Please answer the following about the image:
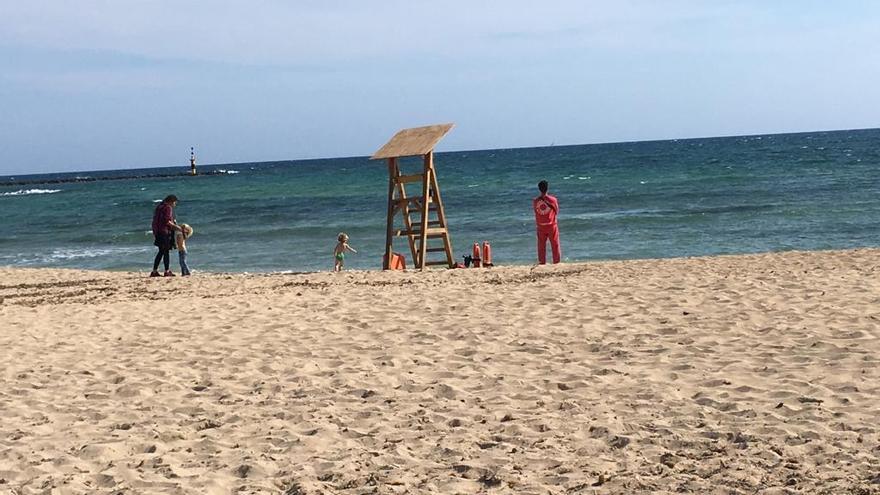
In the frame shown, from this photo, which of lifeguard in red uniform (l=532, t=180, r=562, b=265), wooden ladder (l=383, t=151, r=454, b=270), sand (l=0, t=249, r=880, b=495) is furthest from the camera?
wooden ladder (l=383, t=151, r=454, b=270)

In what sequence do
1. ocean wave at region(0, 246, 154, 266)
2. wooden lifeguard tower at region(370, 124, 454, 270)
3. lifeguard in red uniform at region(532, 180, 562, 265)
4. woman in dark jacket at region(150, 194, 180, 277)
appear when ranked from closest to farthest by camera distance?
1. lifeguard in red uniform at region(532, 180, 562, 265)
2. wooden lifeguard tower at region(370, 124, 454, 270)
3. woman in dark jacket at region(150, 194, 180, 277)
4. ocean wave at region(0, 246, 154, 266)

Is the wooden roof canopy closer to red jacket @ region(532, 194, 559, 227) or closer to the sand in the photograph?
red jacket @ region(532, 194, 559, 227)

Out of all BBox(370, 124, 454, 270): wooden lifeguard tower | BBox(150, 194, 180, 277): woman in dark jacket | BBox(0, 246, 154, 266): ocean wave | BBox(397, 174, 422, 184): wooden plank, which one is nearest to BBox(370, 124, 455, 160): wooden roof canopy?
BBox(370, 124, 454, 270): wooden lifeguard tower

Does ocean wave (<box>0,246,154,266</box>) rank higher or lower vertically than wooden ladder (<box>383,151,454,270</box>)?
lower

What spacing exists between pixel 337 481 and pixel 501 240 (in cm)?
1973

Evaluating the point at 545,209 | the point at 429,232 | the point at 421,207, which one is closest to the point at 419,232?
the point at 429,232

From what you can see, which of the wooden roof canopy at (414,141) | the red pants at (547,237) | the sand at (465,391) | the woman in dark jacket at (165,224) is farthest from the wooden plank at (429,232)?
the sand at (465,391)

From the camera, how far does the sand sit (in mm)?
5125

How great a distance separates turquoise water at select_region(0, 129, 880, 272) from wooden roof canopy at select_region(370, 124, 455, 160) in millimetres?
5805

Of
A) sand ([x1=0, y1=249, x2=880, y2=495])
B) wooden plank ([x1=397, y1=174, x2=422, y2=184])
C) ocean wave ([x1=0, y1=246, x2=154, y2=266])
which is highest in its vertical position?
wooden plank ([x1=397, y1=174, x2=422, y2=184])

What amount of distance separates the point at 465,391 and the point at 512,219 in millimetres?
23680

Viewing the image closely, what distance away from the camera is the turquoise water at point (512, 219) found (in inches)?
882

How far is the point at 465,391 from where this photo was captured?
263 inches

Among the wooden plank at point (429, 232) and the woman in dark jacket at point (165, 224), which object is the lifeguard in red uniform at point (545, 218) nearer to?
the wooden plank at point (429, 232)
